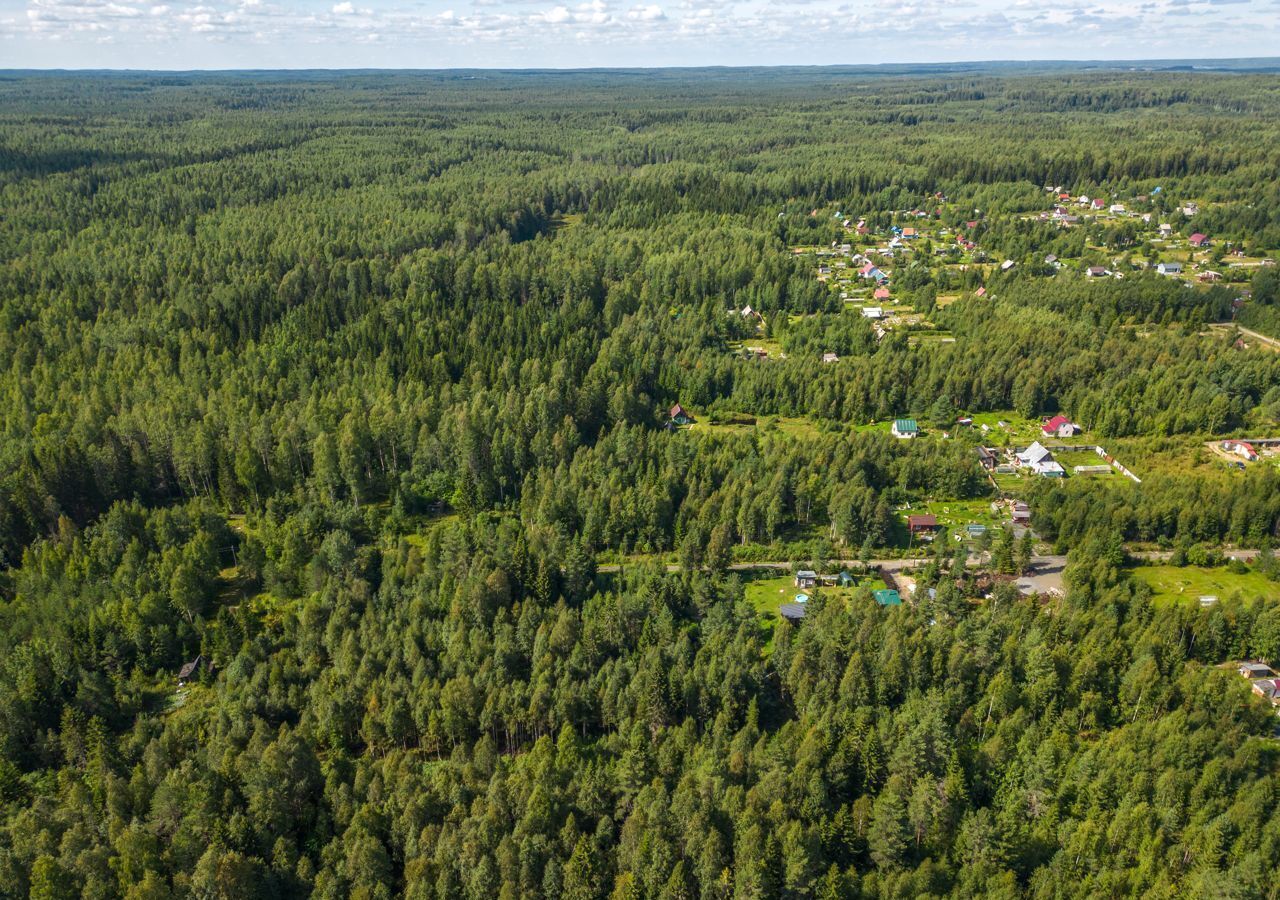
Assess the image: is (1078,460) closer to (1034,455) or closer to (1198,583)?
(1034,455)

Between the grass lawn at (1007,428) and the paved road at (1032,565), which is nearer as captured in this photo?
the paved road at (1032,565)

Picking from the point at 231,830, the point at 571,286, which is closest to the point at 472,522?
the point at 231,830

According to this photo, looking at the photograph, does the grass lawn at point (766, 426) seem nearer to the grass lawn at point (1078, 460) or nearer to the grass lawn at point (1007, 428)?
the grass lawn at point (1007, 428)

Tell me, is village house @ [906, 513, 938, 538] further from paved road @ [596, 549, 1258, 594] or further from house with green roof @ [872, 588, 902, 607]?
house with green roof @ [872, 588, 902, 607]

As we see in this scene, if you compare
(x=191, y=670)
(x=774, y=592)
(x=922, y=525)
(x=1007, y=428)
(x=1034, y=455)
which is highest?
(x=1034, y=455)

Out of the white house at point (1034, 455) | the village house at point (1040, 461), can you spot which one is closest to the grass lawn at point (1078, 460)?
the village house at point (1040, 461)

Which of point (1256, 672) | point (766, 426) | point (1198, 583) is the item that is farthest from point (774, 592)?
point (766, 426)
